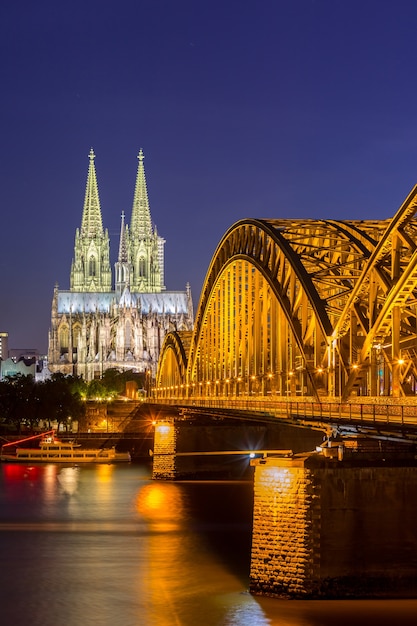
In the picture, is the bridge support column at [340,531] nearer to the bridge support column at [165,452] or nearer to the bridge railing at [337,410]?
the bridge railing at [337,410]

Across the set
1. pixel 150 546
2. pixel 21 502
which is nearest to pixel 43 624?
pixel 150 546

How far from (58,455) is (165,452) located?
3060 centimetres

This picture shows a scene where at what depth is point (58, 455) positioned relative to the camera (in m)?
127

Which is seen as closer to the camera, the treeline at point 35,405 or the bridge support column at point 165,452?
the bridge support column at point 165,452

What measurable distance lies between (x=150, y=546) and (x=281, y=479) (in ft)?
60.4

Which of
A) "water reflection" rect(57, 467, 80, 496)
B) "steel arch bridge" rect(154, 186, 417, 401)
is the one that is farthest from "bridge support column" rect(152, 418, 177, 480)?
"water reflection" rect(57, 467, 80, 496)

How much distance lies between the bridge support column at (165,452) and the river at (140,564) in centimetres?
839

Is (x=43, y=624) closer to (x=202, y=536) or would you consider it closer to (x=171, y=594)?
(x=171, y=594)

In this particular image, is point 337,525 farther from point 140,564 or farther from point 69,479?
point 69,479

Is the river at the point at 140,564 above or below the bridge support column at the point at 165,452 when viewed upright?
below

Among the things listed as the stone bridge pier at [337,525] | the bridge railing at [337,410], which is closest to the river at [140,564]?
the stone bridge pier at [337,525]

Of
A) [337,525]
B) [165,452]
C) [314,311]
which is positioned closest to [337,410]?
[337,525]

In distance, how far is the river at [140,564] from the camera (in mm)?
38531

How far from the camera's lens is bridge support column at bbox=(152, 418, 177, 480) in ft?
319
